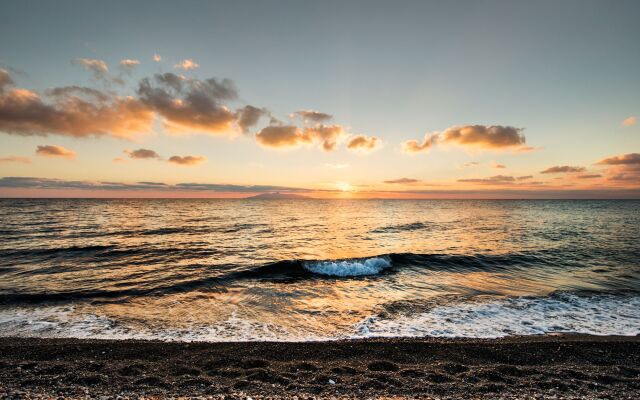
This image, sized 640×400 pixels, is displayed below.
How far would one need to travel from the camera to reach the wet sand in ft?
20.6

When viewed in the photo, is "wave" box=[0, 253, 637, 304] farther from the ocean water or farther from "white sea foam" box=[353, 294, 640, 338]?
"white sea foam" box=[353, 294, 640, 338]

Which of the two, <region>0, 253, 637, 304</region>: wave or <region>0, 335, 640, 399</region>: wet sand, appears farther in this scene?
<region>0, 253, 637, 304</region>: wave

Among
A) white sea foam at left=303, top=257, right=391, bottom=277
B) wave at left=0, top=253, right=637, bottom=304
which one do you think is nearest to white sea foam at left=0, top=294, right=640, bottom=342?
wave at left=0, top=253, right=637, bottom=304

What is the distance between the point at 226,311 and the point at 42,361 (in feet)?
19.4

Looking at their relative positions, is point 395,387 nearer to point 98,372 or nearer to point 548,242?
point 98,372

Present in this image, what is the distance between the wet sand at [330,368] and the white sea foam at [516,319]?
829mm

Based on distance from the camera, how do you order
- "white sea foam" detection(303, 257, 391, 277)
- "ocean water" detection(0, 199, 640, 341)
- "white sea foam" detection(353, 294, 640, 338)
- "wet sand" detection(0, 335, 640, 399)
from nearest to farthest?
"wet sand" detection(0, 335, 640, 399)
"white sea foam" detection(353, 294, 640, 338)
"ocean water" detection(0, 199, 640, 341)
"white sea foam" detection(303, 257, 391, 277)

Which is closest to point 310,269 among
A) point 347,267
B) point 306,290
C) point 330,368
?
point 347,267

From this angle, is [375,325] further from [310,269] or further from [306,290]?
[310,269]

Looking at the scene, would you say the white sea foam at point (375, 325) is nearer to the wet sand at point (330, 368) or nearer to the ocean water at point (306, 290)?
the ocean water at point (306, 290)

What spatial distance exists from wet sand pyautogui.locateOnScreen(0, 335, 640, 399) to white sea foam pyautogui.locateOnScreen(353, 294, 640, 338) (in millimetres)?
829

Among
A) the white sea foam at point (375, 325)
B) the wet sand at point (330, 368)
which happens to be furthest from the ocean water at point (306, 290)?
the wet sand at point (330, 368)

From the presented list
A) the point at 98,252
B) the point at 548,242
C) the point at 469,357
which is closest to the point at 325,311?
the point at 469,357

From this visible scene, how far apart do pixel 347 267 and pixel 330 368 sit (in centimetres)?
1381
